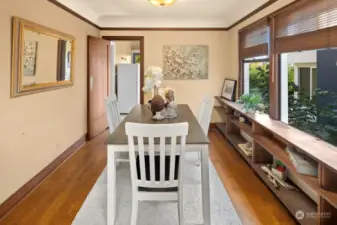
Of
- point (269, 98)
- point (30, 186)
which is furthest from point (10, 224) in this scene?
point (269, 98)

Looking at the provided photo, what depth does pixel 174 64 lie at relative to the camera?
628 centimetres

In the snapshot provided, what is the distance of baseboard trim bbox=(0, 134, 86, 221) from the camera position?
2584 millimetres

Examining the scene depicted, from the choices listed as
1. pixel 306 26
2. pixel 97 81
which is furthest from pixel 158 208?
pixel 97 81

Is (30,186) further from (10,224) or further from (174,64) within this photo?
(174,64)

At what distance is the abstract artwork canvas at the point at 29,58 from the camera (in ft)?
9.51

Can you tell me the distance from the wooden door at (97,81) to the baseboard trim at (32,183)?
3.16 ft

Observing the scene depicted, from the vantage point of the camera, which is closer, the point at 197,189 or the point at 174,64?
the point at 197,189

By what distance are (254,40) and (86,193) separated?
135 inches

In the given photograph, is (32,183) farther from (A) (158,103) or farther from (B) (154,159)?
(B) (154,159)

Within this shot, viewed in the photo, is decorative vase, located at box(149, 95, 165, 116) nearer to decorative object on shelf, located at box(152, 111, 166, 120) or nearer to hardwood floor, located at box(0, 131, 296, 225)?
decorative object on shelf, located at box(152, 111, 166, 120)

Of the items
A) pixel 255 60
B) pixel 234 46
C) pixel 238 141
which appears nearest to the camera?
pixel 255 60

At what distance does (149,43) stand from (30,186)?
4.07m

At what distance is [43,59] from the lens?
3.36 meters

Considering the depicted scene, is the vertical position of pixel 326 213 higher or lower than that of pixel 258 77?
lower
